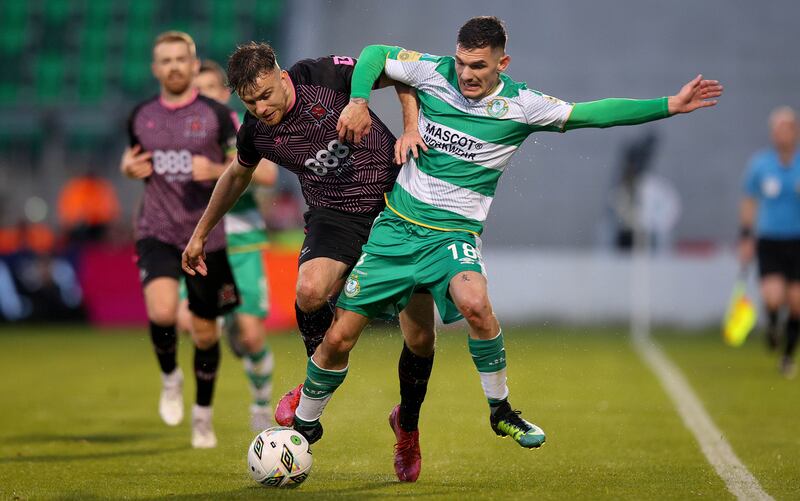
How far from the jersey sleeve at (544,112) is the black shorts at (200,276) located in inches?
103

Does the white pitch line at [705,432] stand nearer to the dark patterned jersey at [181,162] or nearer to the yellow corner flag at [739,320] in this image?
the yellow corner flag at [739,320]

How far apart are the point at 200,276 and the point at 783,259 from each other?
6816 mm

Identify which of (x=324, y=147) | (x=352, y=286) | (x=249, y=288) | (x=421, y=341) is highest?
(x=324, y=147)

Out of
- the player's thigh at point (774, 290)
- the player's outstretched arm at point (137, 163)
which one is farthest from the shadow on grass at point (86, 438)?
the player's thigh at point (774, 290)

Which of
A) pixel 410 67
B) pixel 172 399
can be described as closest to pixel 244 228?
pixel 172 399

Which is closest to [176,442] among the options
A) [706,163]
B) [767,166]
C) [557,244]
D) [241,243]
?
[241,243]

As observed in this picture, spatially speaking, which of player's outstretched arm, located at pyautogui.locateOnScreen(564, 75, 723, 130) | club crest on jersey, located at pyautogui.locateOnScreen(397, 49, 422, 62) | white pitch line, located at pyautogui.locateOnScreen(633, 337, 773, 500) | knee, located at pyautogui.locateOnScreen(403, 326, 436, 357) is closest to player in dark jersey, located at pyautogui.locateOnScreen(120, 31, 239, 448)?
knee, located at pyautogui.locateOnScreen(403, 326, 436, 357)

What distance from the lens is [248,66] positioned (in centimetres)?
595

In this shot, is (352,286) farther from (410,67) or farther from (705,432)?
(705,432)

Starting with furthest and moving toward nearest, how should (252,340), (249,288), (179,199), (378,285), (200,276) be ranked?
1. (249,288)
2. (252,340)
3. (179,199)
4. (200,276)
5. (378,285)

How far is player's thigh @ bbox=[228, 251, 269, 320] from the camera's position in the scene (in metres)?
8.92

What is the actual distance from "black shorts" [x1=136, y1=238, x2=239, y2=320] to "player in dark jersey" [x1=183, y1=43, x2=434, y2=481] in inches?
48.6

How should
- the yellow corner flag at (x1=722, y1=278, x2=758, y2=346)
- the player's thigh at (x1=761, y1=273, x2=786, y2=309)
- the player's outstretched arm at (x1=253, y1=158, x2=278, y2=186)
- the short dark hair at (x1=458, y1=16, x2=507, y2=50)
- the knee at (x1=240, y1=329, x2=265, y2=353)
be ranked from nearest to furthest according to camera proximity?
1. the short dark hair at (x1=458, y1=16, x2=507, y2=50)
2. the player's outstretched arm at (x1=253, y1=158, x2=278, y2=186)
3. the knee at (x1=240, y1=329, x2=265, y2=353)
4. the player's thigh at (x1=761, y1=273, x2=786, y2=309)
5. the yellow corner flag at (x1=722, y1=278, x2=758, y2=346)

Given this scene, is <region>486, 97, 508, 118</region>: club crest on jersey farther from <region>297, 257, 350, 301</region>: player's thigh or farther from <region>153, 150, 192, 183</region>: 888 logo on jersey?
<region>153, 150, 192, 183</region>: 888 logo on jersey
